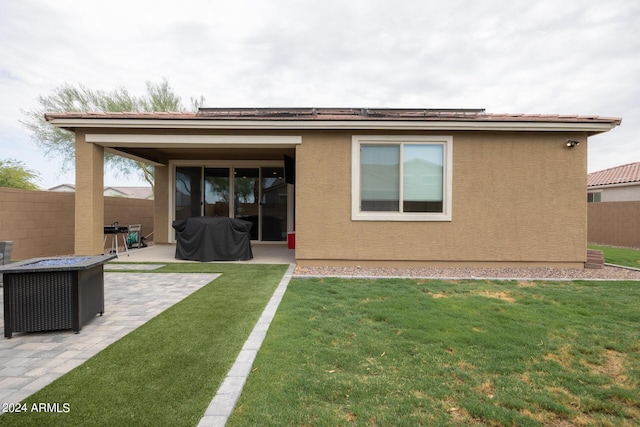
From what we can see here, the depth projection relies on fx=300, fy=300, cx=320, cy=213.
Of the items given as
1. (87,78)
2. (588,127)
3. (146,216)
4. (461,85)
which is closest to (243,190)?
(146,216)

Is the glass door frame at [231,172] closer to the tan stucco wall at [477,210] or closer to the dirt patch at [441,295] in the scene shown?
the tan stucco wall at [477,210]

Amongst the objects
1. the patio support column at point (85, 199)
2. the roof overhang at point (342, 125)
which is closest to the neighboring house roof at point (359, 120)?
the roof overhang at point (342, 125)

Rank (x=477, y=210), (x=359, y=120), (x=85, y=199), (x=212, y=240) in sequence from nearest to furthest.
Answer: (x=359, y=120), (x=477, y=210), (x=85, y=199), (x=212, y=240)

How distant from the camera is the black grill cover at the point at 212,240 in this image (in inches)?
297

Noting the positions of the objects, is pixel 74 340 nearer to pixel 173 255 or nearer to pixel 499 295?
pixel 173 255

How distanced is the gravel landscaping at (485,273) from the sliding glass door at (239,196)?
405 centimetres

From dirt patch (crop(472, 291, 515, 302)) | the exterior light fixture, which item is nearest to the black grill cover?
dirt patch (crop(472, 291, 515, 302))

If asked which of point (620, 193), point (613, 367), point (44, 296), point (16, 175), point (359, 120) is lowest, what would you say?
point (613, 367)

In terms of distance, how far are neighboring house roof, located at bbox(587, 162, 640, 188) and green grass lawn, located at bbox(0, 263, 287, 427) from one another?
19.4 metres

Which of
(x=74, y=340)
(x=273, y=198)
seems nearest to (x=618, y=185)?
(x=273, y=198)

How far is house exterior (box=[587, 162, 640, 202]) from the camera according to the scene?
14.4m

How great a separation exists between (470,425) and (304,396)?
1.05 meters

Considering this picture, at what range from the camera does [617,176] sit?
16828mm

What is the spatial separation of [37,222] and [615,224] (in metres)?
20.3
